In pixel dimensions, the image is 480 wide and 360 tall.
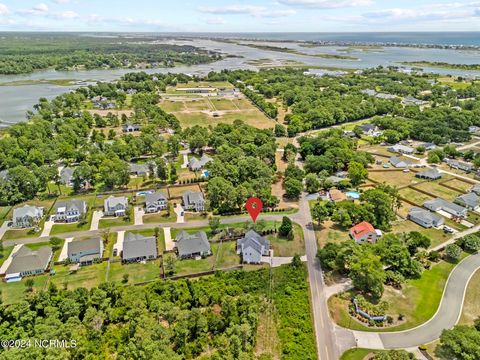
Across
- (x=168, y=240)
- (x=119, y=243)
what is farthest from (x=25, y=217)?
(x=168, y=240)

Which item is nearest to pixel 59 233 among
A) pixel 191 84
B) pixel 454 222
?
pixel 454 222

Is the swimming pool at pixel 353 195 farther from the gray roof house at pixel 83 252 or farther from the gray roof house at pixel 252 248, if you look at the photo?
the gray roof house at pixel 83 252

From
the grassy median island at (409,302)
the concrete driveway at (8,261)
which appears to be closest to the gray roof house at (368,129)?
the grassy median island at (409,302)

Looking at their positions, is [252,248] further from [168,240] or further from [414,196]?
[414,196]

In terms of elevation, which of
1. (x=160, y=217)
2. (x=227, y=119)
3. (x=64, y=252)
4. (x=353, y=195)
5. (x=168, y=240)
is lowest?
(x=227, y=119)

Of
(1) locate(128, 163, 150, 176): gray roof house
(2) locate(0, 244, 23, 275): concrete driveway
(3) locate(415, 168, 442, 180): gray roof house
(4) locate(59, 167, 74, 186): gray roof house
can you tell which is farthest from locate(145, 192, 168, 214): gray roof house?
(3) locate(415, 168, 442, 180): gray roof house

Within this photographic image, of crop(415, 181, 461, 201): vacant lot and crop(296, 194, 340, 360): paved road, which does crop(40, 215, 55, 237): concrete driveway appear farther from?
crop(415, 181, 461, 201): vacant lot
